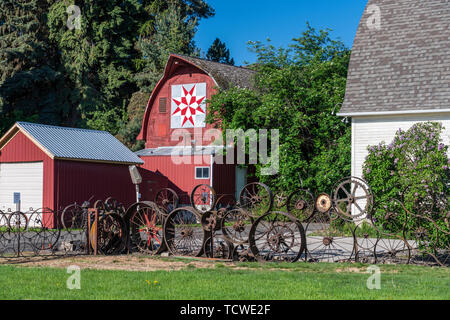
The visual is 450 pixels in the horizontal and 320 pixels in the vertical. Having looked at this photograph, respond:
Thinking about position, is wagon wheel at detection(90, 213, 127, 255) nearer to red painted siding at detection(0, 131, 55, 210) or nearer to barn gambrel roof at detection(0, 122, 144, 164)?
red painted siding at detection(0, 131, 55, 210)

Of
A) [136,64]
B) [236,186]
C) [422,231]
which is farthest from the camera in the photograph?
[136,64]

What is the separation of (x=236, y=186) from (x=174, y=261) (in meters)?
15.6

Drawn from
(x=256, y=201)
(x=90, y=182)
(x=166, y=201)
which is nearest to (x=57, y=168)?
(x=90, y=182)

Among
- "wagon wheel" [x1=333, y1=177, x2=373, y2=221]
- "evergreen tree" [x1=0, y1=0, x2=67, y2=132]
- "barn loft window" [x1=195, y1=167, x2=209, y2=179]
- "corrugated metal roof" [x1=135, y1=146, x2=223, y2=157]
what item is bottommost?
"wagon wheel" [x1=333, y1=177, x2=373, y2=221]

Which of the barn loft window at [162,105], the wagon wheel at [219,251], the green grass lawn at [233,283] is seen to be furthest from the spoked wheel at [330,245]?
the barn loft window at [162,105]

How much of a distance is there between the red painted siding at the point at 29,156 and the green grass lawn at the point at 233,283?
10768mm

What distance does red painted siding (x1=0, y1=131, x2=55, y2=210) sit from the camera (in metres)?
21.4

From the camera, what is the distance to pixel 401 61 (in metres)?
18.4

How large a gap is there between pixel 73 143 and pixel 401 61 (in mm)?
12730

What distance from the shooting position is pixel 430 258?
12.5 metres

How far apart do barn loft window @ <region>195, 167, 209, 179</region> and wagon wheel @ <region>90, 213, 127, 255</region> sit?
12.9 m

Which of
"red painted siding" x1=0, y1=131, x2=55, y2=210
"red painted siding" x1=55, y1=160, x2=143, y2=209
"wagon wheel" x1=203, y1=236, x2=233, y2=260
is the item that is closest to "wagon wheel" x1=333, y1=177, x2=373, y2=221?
"wagon wheel" x1=203, y1=236, x2=233, y2=260
